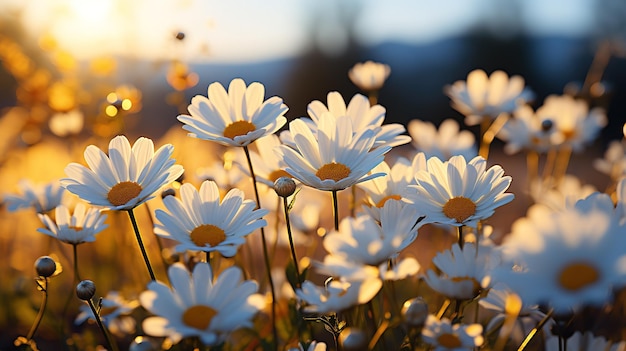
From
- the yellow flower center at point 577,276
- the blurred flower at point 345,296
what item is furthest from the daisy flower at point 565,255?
the blurred flower at point 345,296

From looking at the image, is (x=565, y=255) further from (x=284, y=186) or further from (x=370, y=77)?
(x=370, y=77)

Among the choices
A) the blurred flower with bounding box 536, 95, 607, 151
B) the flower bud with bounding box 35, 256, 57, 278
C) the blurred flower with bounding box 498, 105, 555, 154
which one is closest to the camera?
the flower bud with bounding box 35, 256, 57, 278

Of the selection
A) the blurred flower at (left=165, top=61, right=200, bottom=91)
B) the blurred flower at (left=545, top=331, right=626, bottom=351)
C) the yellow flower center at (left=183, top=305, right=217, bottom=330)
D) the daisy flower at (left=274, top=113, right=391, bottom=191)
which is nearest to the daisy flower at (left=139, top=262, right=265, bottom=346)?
the yellow flower center at (left=183, top=305, right=217, bottom=330)

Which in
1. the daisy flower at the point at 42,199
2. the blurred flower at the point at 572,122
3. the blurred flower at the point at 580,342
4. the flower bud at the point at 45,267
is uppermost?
the flower bud at the point at 45,267

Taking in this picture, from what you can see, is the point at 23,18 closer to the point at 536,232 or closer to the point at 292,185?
the point at 292,185

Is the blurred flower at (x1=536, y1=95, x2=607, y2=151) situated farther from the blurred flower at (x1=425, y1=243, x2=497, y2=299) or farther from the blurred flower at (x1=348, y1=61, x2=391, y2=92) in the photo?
the blurred flower at (x1=425, y1=243, x2=497, y2=299)

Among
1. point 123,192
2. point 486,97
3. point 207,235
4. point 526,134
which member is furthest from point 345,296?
point 526,134

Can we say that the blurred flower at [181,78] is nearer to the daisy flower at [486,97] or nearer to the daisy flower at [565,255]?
the daisy flower at [486,97]
